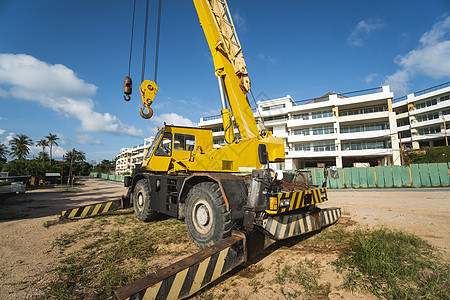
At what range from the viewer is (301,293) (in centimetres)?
244

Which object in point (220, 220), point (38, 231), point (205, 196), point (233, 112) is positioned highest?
point (233, 112)

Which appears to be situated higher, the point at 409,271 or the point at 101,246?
the point at 409,271

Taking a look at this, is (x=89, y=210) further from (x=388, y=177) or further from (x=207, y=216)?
(x=388, y=177)

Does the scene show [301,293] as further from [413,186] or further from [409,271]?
[413,186]

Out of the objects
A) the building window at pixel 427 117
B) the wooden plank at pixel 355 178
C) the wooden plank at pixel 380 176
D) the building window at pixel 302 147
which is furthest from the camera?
the building window at pixel 427 117

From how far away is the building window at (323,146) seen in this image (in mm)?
33466

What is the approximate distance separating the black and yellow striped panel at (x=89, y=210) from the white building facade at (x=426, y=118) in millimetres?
50692

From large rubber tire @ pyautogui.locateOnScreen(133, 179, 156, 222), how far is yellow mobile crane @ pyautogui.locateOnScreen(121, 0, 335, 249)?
0.03 m

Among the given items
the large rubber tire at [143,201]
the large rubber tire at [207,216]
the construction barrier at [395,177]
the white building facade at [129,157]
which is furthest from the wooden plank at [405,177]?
the white building facade at [129,157]

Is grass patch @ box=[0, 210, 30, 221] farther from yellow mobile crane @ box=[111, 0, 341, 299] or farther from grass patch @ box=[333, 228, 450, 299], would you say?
grass patch @ box=[333, 228, 450, 299]

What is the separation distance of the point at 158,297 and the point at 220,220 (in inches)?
60.4

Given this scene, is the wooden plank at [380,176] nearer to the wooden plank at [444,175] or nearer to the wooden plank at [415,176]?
the wooden plank at [415,176]

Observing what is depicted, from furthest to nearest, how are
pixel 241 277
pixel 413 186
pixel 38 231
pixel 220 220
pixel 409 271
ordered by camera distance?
pixel 413 186, pixel 38 231, pixel 220 220, pixel 241 277, pixel 409 271

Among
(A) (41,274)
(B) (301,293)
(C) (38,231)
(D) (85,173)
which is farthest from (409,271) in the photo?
(D) (85,173)
